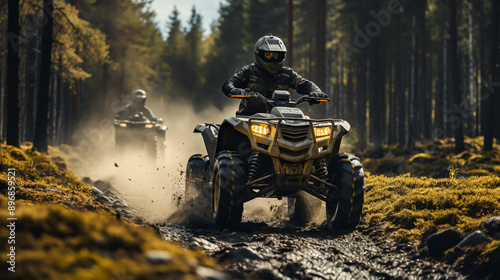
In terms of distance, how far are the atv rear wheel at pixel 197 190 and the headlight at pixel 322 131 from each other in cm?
→ 256

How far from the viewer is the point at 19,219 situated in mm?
4074

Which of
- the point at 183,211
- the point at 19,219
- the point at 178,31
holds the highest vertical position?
the point at 178,31

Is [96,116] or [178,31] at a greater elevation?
[178,31]

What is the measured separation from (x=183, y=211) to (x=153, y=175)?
8319 millimetres

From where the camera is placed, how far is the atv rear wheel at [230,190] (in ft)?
26.8

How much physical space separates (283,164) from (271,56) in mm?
2265

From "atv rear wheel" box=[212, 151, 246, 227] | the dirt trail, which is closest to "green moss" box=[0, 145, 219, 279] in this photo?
the dirt trail

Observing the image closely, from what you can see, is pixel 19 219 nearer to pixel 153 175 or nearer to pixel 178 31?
pixel 153 175

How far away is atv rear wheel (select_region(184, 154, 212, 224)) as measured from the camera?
33.1 feet

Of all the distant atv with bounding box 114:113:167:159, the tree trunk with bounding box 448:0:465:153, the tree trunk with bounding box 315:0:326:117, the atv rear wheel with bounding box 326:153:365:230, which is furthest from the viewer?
the tree trunk with bounding box 315:0:326:117

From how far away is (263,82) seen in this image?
998 centimetres

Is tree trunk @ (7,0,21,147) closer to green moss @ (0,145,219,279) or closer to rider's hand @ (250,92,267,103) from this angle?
rider's hand @ (250,92,267,103)

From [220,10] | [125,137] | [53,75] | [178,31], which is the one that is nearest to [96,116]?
[53,75]

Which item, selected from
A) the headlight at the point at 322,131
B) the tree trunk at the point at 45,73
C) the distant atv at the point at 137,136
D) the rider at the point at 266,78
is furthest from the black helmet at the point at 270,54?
the tree trunk at the point at 45,73
